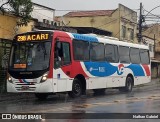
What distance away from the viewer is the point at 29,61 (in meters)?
18.3

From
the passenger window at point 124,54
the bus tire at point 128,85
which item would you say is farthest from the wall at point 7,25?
the bus tire at point 128,85

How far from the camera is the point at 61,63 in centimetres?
1878

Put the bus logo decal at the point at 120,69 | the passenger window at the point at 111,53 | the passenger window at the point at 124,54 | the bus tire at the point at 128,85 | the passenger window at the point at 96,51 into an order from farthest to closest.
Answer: the bus tire at the point at 128,85 < the passenger window at the point at 124,54 < the bus logo decal at the point at 120,69 < the passenger window at the point at 111,53 < the passenger window at the point at 96,51

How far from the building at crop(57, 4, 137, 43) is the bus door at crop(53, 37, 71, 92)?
972 inches

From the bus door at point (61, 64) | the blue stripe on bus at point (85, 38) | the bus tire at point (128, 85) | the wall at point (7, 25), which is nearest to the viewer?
the bus door at point (61, 64)

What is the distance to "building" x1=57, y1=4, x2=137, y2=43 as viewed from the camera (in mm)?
45656

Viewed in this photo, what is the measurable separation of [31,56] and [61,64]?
1353 mm

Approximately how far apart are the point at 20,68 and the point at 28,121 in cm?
756

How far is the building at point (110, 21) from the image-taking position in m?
45.7

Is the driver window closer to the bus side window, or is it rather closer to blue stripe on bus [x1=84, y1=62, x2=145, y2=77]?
the bus side window

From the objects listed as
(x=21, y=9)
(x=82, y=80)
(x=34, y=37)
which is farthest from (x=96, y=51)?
(x=21, y=9)

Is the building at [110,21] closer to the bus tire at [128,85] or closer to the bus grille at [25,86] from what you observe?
the bus tire at [128,85]

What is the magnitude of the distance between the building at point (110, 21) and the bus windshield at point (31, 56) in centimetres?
2542

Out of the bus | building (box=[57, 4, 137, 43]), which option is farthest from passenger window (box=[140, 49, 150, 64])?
building (box=[57, 4, 137, 43])
